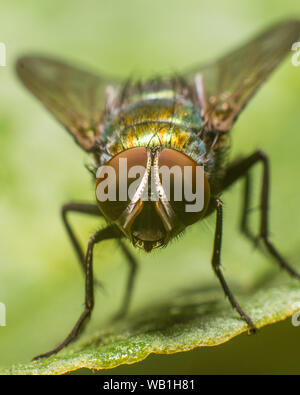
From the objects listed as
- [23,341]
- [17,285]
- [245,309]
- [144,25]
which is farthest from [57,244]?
[144,25]

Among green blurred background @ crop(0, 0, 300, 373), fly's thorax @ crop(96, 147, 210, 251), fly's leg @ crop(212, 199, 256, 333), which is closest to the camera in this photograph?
fly's thorax @ crop(96, 147, 210, 251)

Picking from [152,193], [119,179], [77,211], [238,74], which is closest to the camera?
[152,193]

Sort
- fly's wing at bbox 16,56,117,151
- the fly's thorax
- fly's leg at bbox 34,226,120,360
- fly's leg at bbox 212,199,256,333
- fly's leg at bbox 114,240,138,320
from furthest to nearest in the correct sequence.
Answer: fly's leg at bbox 114,240,138,320
fly's wing at bbox 16,56,117,151
fly's leg at bbox 34,226,120,360
fly's leg at bbox 212,199,256,333
the fly's thorax

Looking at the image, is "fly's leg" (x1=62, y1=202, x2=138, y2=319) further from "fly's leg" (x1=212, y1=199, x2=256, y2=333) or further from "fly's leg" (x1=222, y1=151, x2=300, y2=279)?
"fly's leg" (x1=222, y1=151, x2=300, y2=279)

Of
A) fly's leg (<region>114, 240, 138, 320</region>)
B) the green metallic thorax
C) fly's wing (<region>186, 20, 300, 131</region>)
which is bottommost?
fly's leg (<region>114, 240, 138, 320</region>)

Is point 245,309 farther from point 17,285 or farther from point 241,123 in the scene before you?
point 241,123

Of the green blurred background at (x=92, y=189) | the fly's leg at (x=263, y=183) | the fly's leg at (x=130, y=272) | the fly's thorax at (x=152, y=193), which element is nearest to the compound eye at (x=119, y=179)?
the fly's thorax at (x=152, y=193)

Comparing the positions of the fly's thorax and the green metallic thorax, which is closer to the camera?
the fly's thorax

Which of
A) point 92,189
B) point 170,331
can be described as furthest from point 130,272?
point 170,331

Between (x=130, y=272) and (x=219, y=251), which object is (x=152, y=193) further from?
(x=130, y=272)

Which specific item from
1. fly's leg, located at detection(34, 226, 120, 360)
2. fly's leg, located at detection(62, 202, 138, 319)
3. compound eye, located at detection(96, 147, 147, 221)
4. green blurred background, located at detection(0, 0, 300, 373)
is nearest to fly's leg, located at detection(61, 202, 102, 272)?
fly's leg, located at detection(62, 202, 138, 319)
